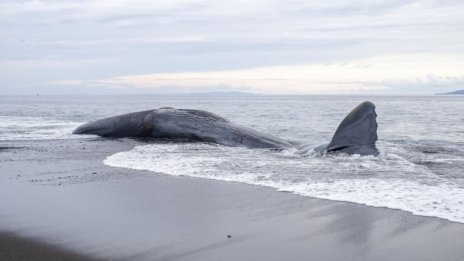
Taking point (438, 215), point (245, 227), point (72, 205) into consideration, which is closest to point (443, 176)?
point (438, 215)

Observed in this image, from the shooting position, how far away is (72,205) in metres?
7.68

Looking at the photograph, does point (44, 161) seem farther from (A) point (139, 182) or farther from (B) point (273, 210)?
(B) point (273, 210)

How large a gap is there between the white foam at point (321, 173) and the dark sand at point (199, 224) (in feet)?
1.50

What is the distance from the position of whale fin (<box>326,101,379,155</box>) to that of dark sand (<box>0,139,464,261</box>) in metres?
4.15

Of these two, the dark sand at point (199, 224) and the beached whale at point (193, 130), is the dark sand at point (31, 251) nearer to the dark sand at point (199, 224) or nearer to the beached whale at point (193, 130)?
the dark sand at point (199, 224)

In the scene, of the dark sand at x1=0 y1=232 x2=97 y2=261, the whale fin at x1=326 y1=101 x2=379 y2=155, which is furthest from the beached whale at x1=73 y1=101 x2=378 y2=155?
the dark sand at x1=0 y1=232 x2=97 y2=261

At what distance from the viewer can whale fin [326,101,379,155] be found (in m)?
→ 12.2

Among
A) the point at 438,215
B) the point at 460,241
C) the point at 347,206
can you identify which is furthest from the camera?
the point at 347,206

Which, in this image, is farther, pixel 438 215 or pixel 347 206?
pixel 347 206

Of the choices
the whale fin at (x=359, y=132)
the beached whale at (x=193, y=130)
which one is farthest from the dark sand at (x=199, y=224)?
the beached whale at (x=193, y=130)

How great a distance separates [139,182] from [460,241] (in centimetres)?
552

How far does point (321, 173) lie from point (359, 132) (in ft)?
8.81

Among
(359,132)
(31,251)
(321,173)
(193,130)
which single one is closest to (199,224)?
(31,251)

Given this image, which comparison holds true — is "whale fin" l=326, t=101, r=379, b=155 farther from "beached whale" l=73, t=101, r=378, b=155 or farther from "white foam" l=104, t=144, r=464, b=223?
"white foam" l=104, t=144, r=464, b=223
